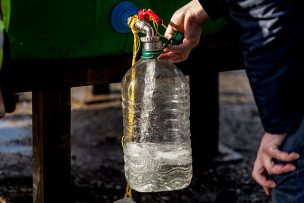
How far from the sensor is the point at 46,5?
3.38 m

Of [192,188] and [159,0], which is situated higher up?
[159,0]

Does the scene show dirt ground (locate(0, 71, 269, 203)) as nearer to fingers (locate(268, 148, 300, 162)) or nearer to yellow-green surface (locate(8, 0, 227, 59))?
yellow-green surface (locate(8, 0, 227, 59))

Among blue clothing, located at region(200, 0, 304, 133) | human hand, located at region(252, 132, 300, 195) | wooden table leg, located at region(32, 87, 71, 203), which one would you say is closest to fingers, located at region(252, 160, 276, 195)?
human hand, located at region(252, 132, 300, 195)

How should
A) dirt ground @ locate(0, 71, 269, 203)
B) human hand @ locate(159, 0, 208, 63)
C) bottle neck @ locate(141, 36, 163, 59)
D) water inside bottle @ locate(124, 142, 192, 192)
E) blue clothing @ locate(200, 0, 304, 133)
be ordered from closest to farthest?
blue clothing @ locate(200, 0, 304, 133) < human hand @ locate(159, 0, 208, 63) < bottle neck @ locate(141, 36, 163, 59) < water inside bottle @ locate(124, 142, 192, 192) < dirt ground @ locate(0, 71, 269, 203)

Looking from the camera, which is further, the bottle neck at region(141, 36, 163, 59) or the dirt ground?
the dirt ground

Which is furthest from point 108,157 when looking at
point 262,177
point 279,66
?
point 279,66

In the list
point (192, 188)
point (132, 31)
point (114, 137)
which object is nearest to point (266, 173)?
point (132, 31)

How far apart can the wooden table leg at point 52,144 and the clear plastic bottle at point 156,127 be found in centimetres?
34

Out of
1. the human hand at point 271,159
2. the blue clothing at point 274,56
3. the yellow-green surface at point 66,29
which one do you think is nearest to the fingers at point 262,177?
the human hand at point 271,159

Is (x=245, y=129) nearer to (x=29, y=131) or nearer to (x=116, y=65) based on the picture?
(x=29, y=131)

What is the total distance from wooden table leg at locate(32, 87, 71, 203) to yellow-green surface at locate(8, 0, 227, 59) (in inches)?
10.6

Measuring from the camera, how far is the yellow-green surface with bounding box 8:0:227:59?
132 inches

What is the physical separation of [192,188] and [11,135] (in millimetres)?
1939

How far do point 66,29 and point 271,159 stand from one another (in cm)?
138
